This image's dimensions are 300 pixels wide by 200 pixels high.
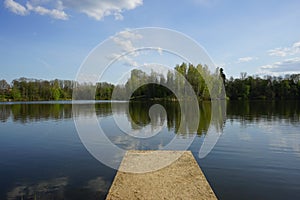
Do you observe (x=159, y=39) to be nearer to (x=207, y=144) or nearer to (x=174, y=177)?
(x=174, y=177)

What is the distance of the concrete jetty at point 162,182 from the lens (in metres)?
6.55

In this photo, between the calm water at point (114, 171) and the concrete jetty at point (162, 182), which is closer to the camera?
the concrete jetty at point (162, 182)

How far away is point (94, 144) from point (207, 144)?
658 cm

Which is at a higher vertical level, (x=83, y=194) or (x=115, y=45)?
(x=115, y=45)

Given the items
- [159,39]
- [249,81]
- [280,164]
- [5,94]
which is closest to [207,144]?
[280,164]

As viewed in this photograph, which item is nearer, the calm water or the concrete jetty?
the concrete jetty

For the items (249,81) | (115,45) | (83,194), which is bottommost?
(83,194)

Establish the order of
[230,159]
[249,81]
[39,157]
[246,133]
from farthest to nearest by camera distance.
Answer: [249,81], [246,133], [39,157], [230,159]

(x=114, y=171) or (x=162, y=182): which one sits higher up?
(x=162, y=182)

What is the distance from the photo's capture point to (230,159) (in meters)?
10.7

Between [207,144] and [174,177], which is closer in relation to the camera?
[174,177]

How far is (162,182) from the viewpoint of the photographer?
749cm

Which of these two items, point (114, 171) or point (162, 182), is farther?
point (114, 171)

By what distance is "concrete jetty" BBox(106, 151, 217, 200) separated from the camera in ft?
21.5
